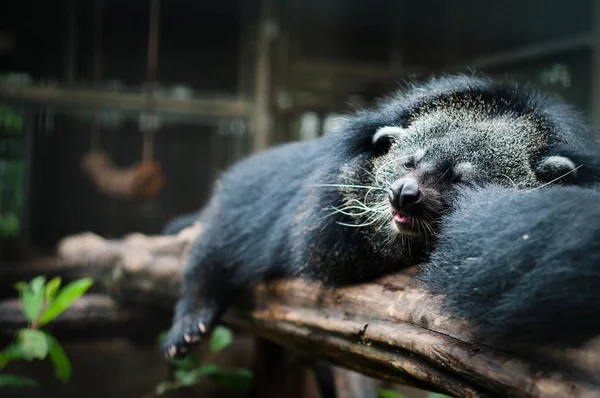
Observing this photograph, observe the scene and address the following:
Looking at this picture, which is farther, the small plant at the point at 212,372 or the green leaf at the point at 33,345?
the small plant at the point at 212,372

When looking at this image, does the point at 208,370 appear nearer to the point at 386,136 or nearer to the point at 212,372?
the point at 212,372

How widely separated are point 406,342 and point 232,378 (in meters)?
2.20

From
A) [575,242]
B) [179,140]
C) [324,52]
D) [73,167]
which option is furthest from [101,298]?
[575,242]

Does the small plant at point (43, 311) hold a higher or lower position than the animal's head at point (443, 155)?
lower

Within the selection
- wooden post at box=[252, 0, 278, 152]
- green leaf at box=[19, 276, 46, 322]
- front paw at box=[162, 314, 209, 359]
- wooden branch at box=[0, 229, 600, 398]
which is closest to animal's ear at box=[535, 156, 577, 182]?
wooden branch at box=[0, 229, 600, 398]

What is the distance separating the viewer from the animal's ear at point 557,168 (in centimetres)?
156

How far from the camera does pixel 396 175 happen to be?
1792mm

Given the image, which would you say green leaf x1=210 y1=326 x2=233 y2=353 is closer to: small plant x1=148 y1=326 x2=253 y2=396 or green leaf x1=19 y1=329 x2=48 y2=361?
small plant x1=148 y1=326 x2=253 y2=396

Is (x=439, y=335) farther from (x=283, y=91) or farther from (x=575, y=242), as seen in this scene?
(x=283, y=91)

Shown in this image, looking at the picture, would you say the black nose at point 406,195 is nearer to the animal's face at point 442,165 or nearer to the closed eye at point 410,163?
the animal's face at point 442,165

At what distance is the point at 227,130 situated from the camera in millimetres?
4992

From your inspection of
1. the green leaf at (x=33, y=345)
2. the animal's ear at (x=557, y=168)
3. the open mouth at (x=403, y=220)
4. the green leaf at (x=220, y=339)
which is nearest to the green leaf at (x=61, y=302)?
the green leaf at (x=33, y=345)

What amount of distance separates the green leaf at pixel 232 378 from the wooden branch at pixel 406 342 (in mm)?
809

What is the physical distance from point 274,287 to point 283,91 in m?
2.88
